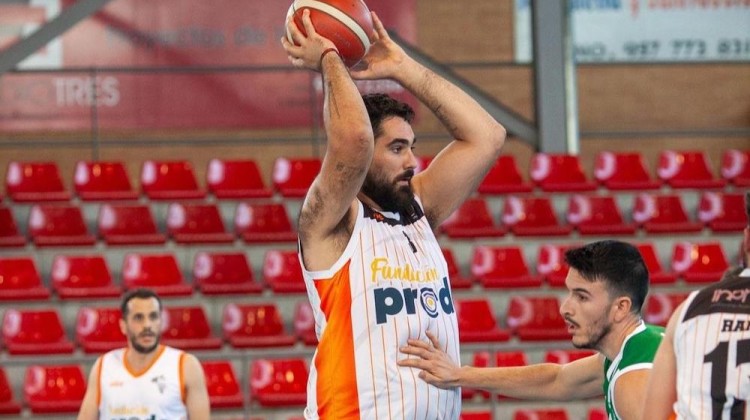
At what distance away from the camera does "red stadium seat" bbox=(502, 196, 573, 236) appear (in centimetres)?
1059

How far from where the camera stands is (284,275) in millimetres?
9914

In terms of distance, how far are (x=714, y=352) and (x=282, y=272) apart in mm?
6890

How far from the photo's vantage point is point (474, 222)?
10688 millimetres

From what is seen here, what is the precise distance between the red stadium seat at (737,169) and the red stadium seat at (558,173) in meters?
1.47

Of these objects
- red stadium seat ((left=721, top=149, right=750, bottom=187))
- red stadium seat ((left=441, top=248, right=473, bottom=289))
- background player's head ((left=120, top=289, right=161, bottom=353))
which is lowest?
background player's head ((left=120, top=289, right=161, bottom=353))

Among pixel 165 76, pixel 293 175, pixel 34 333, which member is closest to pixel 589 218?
pixel 293 175

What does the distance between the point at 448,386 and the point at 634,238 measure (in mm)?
7104

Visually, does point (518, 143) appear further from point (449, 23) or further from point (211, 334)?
point (211, 334)

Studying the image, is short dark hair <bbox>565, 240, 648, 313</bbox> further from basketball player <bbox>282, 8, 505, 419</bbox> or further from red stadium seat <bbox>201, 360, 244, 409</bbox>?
red stadium seat <bbox>201, 360, 244, 409</bbox>

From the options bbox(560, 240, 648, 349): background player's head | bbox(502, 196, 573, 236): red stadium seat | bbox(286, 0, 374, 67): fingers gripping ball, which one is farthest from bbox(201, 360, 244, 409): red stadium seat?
bbox(286, 0, 374, 67): fingers gripping ball

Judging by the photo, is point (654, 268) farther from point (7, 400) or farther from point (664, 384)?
point (664, 384)

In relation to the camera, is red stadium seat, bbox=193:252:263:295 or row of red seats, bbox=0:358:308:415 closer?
row of red seats, bbox=0:358:308:415

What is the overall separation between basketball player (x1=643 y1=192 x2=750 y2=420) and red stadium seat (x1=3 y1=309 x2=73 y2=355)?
21.7 feet

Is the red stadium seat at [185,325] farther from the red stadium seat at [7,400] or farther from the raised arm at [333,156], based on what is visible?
the raised arm at [333,156]
